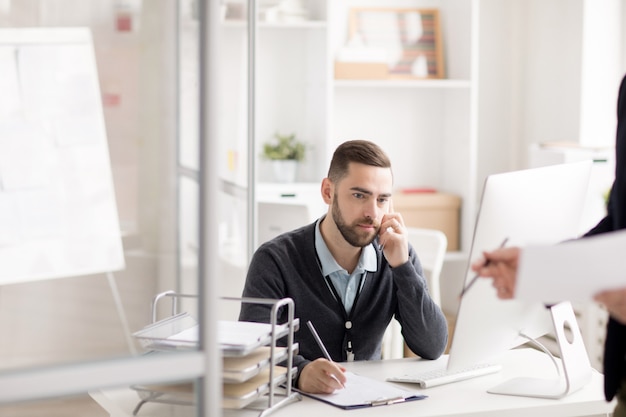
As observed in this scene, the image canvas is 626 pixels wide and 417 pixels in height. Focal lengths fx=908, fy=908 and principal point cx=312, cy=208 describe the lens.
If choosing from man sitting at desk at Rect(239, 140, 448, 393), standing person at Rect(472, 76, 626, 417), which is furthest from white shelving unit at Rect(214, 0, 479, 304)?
standing person at Rect(472, 76, 626, 417)

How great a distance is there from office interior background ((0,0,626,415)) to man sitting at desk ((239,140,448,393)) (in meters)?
0.22

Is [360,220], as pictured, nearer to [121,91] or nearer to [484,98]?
[121,91]

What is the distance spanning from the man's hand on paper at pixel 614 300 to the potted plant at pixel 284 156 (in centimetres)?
296

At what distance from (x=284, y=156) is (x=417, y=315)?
2095 millimetres

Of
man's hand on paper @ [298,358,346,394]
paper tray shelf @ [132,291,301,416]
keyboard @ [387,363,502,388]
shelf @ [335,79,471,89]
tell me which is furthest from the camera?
shelf @ [335,79,471,89]

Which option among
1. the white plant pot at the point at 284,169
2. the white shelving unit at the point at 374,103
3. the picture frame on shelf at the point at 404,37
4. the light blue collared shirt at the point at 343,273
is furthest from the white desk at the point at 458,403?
the picture frame on shelf at the point at 404,37

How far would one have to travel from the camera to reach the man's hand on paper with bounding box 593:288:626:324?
133cm

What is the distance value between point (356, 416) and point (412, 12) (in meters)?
3.27

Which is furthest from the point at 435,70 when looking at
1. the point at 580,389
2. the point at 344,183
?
the point at 580,389

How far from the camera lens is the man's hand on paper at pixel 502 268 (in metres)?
1.53

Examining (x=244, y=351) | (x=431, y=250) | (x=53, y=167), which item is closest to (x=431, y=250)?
(x=431, y=250)

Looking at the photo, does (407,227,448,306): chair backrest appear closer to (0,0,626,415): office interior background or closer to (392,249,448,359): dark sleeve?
(0,0,626,415): office interior background

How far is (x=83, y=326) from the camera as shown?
176cm

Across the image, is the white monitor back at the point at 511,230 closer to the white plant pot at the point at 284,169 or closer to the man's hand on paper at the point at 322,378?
the man's hand on paper at the point at 322,378
